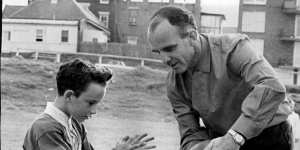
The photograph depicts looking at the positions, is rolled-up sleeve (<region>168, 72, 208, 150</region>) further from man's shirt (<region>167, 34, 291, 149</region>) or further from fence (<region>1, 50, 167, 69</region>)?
fence (<region>1, 50, 167, 69</region>)

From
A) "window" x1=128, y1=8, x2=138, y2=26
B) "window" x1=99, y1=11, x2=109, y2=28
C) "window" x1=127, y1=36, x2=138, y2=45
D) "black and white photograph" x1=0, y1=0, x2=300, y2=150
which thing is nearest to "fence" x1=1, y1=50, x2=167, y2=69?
"black and white photograph" x1=0, y1=0, x2=300, y2=150

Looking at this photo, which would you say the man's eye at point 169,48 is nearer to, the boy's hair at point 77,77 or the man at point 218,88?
the man at point 218,88

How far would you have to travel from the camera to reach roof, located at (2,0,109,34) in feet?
106

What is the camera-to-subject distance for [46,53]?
95.0 ft

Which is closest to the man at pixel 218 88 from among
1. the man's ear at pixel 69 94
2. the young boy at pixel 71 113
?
the young boy at pixel 71 113

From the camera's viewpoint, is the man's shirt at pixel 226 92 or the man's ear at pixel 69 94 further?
the man's ear at pixel 69 94

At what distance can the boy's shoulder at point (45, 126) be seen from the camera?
233 centimetres

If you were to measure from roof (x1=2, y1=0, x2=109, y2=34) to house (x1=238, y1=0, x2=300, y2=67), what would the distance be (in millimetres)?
8262

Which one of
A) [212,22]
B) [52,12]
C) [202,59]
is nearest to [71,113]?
[202,59]

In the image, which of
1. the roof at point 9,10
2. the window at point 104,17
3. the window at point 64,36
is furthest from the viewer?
the window at point 104,17

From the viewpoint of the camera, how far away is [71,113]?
97.1 inches

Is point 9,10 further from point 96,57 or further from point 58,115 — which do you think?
point 58,115

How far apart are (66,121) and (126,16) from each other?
32.2 meters

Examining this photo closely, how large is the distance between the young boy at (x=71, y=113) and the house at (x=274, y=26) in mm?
28775
